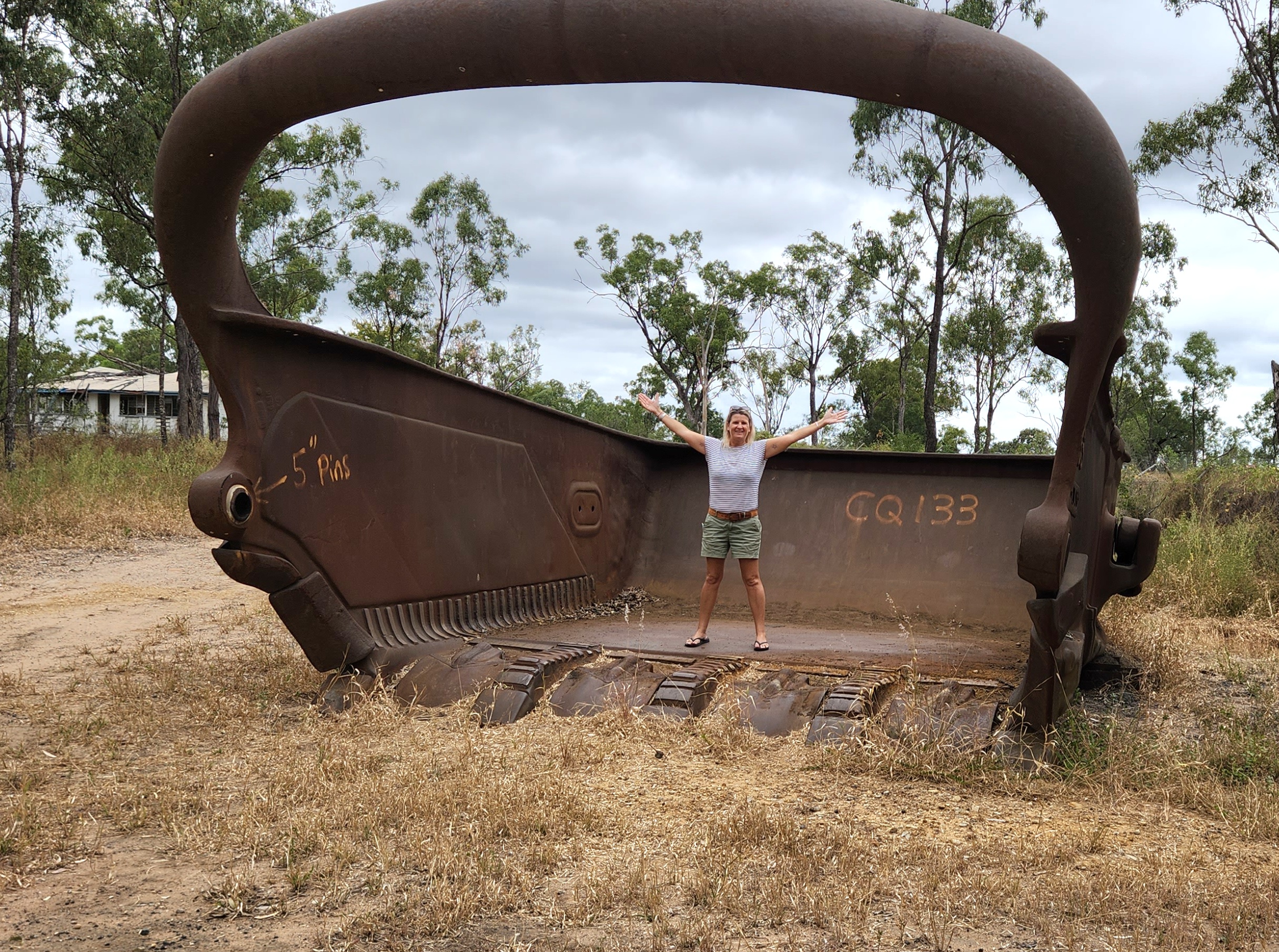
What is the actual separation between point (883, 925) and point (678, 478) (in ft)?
16.5

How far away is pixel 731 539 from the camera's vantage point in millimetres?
5070

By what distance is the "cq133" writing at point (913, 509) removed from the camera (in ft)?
20.0

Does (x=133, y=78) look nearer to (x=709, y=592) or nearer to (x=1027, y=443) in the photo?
(x=709, y=592)

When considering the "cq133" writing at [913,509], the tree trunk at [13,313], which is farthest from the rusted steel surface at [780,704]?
the tree trunk at [13,313]

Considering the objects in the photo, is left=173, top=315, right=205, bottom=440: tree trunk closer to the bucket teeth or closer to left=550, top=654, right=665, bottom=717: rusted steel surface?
the bucket teeth

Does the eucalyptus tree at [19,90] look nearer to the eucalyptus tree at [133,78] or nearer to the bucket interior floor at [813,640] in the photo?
the eucalyptus tree at [133,78]

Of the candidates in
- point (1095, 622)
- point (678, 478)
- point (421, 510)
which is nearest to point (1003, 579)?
point (1095, 622)

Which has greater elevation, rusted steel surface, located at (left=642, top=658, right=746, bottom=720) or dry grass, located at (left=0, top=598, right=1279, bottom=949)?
rusted steel surface, located at (left=642, top=658, right=746, bottom=720)

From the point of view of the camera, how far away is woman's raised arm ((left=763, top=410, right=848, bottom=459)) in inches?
190

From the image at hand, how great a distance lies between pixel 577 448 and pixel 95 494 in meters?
7.08

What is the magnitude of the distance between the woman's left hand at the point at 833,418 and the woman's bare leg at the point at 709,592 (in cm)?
87

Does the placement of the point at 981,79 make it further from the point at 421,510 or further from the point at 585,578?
the point at 585,578

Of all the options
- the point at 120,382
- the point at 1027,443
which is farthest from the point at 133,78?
the point at 120,382

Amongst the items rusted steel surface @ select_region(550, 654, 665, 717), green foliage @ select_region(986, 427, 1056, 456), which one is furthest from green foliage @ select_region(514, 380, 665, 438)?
rusted steel surface @ select_region(550, 654, 665, 717)
